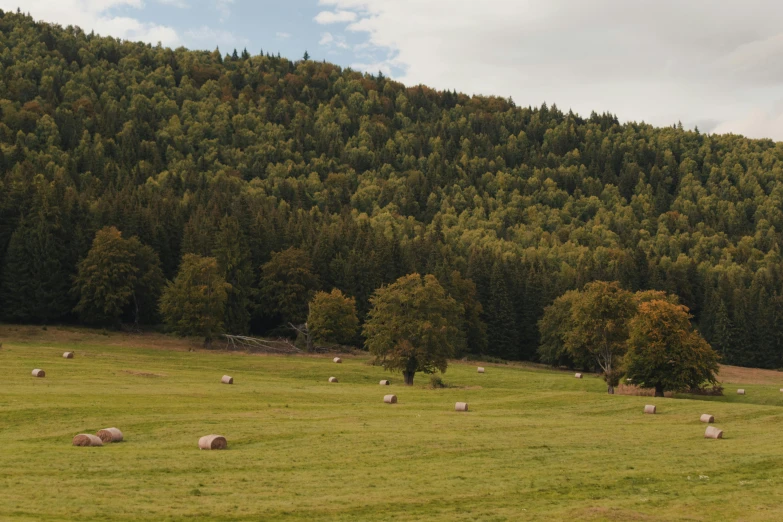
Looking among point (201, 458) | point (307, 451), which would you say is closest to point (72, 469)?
point (201, 458)

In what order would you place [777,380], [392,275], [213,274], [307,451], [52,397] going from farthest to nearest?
[392,275] → [777,380] → [213,274] → [52,397] → [307,451]

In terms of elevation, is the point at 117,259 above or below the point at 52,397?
above

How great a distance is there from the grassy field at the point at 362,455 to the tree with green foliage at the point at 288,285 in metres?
61.1

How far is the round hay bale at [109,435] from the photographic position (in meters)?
29.6

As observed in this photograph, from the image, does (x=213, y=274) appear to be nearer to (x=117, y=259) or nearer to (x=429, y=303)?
(x=117, y=259)

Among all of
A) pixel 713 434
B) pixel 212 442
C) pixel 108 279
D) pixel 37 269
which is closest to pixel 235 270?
pixel 108 279

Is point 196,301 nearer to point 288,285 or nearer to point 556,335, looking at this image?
point 288,285

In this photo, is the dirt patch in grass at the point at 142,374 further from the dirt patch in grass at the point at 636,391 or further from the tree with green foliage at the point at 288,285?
the tree with green foliage at the point at 288,285

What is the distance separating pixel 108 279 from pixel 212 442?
7940cm

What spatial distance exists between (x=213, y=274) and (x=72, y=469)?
77.0 metres

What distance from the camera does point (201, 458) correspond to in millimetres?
27281

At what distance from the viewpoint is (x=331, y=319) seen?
338 feet

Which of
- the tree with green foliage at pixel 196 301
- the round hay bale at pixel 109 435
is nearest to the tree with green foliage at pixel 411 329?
the tree with green foliage at pixel 196 301

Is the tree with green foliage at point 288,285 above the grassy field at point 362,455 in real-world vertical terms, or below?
above
